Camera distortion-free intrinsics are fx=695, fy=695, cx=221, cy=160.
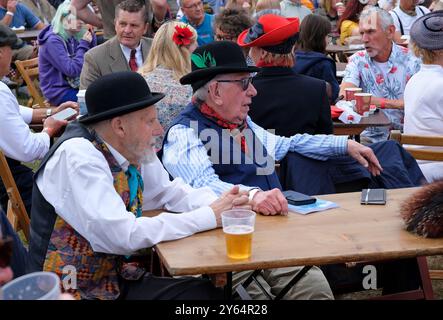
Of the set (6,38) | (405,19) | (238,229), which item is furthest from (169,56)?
(405,19)

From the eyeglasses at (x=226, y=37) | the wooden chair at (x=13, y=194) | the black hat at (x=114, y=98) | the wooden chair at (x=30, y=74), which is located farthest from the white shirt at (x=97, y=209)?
the wooden chair at (x=30, y=74)

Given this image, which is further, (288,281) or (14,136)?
(14,136)

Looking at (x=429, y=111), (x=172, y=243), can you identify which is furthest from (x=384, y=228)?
(x=429, y=111)

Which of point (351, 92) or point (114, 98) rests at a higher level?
point (114, 98)

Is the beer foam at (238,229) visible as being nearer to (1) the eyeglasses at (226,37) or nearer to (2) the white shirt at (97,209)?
(2) the white shirt at (97,209)

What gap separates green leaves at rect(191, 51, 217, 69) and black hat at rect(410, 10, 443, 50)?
5.39ft

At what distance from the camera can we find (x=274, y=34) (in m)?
3.99

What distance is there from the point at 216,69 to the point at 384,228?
3.88 feet

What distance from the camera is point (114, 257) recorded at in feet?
8.72

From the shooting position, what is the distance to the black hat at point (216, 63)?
3.34 m

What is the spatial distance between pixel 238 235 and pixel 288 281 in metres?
0.91

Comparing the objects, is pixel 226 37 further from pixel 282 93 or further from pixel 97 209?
pixel 97 209

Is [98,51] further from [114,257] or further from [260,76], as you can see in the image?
[114,257]

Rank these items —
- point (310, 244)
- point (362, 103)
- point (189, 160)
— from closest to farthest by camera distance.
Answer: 1. point (310, 244)
2. point (189, 160)
3. point (362, 103)
